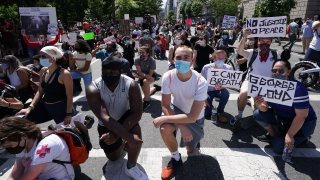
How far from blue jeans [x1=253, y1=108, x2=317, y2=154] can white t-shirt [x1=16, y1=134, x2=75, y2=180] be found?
2.90 meters

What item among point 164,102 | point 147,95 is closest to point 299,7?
point 147,95

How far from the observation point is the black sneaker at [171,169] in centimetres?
385


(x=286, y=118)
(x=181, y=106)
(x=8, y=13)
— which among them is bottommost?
(x=286, y=118)

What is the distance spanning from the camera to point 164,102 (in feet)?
13.4

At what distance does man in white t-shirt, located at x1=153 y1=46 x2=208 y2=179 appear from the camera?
3.86 m

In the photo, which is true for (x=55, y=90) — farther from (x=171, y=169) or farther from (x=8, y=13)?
(x=8, y=13)

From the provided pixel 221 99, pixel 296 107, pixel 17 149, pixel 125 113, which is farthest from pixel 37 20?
pixel 296 107

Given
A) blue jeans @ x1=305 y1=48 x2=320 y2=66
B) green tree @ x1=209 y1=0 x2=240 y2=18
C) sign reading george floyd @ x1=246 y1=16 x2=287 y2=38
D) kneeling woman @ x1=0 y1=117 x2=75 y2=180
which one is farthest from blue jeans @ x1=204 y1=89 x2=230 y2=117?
green tree @ x1=209 y1=0 x2=240 y2=18

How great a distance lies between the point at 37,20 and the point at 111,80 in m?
11.0

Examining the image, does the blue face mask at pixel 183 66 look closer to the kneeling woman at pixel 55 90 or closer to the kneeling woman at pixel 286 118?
the kneeling woman at pixel 286 118

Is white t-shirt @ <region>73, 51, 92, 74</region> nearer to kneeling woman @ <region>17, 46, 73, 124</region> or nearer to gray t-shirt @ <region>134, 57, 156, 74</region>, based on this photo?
gray t-shirt @ <region>134, 57, 156, 74</region>

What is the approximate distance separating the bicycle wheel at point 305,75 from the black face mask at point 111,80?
20.8ft

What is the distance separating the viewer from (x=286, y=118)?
4.50 m

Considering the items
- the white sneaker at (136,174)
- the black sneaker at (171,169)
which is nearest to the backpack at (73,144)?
the white sneaker at (136,174)
